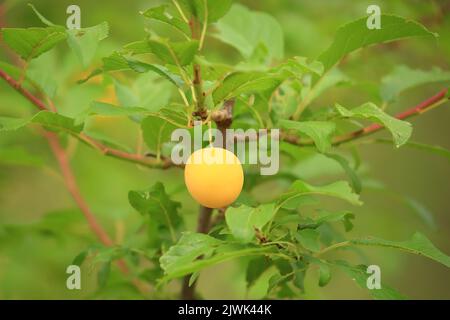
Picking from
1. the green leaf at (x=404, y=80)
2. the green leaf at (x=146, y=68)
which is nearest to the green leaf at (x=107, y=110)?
the green leaf at (x=146, y=68)

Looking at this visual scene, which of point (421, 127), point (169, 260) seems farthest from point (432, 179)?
point (169, 260)

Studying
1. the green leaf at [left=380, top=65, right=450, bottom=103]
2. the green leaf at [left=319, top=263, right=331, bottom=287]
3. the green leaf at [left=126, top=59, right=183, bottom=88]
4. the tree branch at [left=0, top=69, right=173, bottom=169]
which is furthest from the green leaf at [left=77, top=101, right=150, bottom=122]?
the green leaf at [left=380, top=65, right=450, bottom=103]

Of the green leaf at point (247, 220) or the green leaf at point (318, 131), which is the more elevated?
the green leaf at point (318, 131)

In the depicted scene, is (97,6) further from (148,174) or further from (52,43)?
(52,43)

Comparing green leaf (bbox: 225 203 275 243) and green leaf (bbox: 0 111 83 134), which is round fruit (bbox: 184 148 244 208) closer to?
green leaf (bbox: 225 203 275 243)

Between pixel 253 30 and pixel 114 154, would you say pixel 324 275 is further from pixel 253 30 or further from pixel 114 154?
pixel 253 30

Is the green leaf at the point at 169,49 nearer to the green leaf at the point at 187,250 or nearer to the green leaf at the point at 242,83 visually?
the green leaf at the point at 242,83
